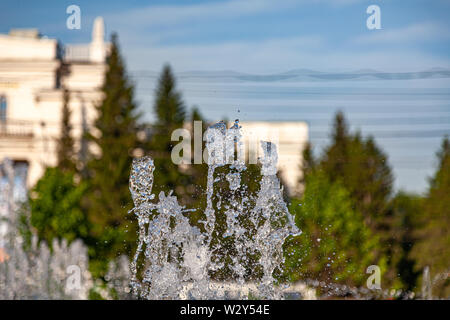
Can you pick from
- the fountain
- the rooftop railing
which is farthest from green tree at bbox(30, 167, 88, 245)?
the rooftop railing

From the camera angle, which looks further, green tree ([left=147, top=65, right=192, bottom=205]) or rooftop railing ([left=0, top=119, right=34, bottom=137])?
rooftop railing ([left=0, top=119, right=34, bottom=137])

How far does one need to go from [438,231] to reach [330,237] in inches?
383

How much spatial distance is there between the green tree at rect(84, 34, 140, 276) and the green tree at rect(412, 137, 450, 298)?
42.3 ft

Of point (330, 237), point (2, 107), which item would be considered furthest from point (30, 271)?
point (2, 107)

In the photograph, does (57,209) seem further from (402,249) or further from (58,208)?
(402,249)

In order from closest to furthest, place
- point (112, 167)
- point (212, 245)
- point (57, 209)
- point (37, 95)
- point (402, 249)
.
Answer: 1. point (212, 245)
2. point (57, 209)
3. point (112, 167)
4. point (37, 95)
5. point (402, 249)

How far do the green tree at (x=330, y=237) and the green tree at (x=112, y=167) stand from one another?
19.8ft

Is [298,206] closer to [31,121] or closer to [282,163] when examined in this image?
[282,163]

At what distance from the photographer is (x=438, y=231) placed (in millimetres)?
33844

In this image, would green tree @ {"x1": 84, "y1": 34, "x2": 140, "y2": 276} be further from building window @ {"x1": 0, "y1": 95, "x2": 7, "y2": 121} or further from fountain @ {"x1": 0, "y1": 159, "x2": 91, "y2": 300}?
fountain @ {"x1": 0, "y1": 159, "x2": 91, "y2": 300}

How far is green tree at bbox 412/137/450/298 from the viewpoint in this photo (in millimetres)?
32562

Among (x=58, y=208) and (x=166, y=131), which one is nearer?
(x=58, y=208)

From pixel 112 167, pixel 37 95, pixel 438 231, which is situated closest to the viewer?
pixel 112 167
